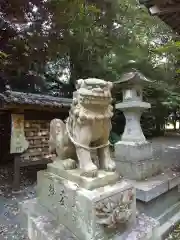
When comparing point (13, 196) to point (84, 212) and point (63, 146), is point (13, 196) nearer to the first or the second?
point (63, 146)

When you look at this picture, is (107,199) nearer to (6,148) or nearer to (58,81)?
(6,148)

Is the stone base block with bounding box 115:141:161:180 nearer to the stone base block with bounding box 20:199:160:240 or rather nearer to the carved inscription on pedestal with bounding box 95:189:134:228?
the stone base block with bounding box 20:199:160:240

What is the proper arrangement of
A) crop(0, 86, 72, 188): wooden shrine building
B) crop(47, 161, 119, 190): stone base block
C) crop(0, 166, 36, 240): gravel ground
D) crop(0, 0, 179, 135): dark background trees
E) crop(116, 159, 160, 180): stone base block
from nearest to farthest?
crop(47, 161, 119, 190): stone base block < crop(0, 166, 36, 240): gravel ground < crop(116, 159, 160, 180): stone base block < crop(0, 86, 72, 188): wooden shrine building < crop(0, 0, 179, 135): dark background trees

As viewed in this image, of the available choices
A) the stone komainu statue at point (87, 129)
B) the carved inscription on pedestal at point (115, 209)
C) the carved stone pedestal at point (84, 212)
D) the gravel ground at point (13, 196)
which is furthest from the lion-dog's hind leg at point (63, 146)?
the gravel ground at point (13, 196)

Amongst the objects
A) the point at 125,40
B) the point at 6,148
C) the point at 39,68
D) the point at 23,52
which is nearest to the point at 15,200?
the point at 6,148

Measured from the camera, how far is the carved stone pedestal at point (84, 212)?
5.30 feet

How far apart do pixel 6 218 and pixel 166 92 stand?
22.5 ft

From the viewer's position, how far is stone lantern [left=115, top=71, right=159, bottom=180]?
3.78m

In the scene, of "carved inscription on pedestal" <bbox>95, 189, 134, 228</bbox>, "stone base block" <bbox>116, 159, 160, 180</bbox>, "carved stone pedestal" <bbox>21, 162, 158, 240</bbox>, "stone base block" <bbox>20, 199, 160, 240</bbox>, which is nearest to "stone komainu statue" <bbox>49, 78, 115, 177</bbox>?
"carved stone pedestal" <bbox>21, 162, 158, 240</bbox>

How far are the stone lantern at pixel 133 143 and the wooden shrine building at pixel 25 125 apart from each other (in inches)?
68.8

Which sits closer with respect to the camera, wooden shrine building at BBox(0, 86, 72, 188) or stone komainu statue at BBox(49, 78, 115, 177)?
stone komainu statue at BBox(49, 78, 115, 177)

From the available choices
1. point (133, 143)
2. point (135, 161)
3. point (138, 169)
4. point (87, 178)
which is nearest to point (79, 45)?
point (133, 143)

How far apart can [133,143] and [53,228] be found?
8.02ft

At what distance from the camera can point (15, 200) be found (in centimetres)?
401
